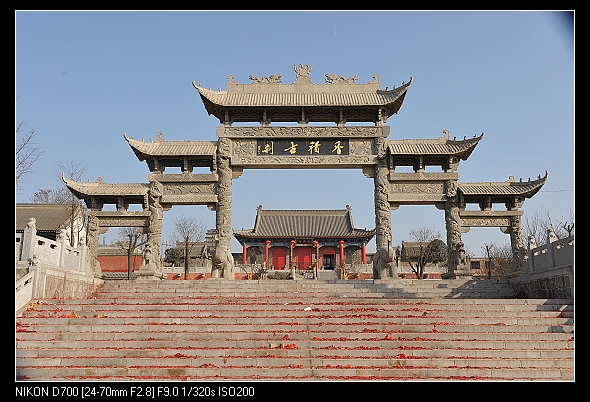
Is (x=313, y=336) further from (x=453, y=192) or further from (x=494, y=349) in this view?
(x=453, y=192)

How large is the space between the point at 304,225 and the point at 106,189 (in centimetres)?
2167

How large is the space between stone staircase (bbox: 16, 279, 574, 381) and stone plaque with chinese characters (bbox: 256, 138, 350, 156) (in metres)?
8.16

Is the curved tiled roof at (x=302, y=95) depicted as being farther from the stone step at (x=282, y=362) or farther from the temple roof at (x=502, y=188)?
the stone step at (x=282, y=362)

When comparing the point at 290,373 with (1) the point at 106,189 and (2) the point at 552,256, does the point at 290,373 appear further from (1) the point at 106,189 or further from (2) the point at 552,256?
(1) the point at 106,189

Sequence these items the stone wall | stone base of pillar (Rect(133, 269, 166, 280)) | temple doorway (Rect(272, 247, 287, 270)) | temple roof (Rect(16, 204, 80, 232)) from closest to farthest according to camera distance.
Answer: the stone wall
stone base of pillar (Rect(133, 269, 166, 280))
temple roof (Rect(16, 204, 80, 232))
temple doorway (Rect(272, 247, 287, 270))

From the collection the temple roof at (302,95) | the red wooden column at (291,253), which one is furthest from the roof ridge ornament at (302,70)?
the red wooden column at (291,253)

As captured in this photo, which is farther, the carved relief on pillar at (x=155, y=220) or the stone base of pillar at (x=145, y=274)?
the carved relief on pillar at (x=155, y=220)

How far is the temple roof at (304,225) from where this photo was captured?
36.8 m

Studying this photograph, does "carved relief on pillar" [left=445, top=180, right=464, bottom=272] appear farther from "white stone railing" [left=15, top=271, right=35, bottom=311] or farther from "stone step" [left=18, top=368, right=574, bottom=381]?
"white stone railing" [left=15, top=271, right=35, bottom=311]

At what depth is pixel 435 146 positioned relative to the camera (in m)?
19.7

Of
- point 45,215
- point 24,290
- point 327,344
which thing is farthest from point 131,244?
point 327,344

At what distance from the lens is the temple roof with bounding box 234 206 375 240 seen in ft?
121

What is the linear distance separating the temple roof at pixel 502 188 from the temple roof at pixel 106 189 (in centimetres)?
1244

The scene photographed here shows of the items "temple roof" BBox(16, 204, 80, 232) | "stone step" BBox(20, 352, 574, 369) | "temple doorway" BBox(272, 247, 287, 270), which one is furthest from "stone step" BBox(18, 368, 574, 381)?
"temple doorway" BBox(272, 247, 287, 270)
